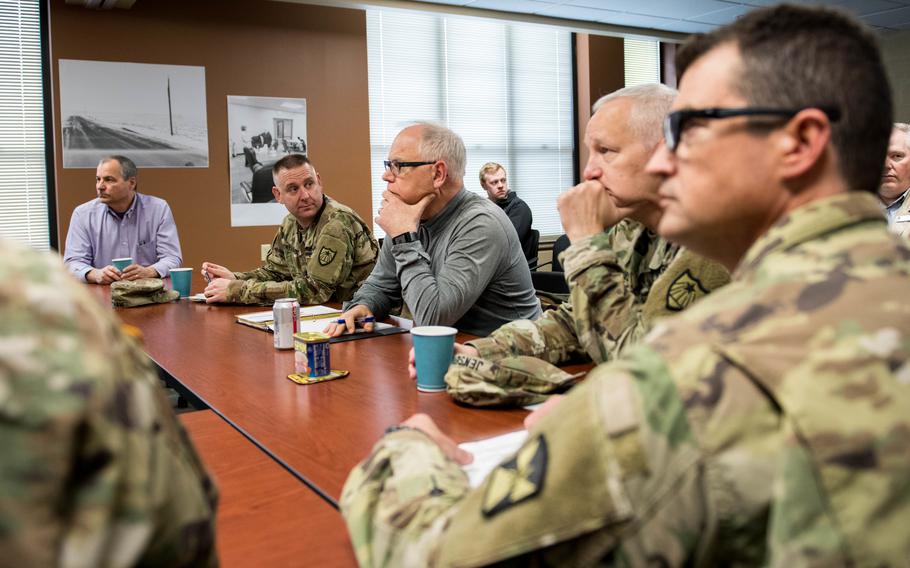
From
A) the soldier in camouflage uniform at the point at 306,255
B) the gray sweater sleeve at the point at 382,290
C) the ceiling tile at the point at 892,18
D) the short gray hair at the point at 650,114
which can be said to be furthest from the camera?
the ceiling tile at the point at 892,18

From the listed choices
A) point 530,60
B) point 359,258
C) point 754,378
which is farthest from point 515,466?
point 530,60

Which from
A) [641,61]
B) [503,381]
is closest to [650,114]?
[503,381]

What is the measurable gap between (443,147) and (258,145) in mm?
3825

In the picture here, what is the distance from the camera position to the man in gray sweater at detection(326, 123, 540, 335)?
238cm

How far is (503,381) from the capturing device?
146cm

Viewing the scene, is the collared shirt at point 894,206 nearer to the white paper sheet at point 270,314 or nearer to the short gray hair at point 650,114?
the short gray hair at point 650,114

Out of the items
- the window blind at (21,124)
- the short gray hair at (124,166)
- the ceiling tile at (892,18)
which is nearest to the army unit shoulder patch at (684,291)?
the short gray hair at (124,166)

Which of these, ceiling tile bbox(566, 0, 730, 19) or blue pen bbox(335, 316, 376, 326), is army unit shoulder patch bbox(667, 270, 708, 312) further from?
ceiling tile bbox(566, 0, 730, 19)

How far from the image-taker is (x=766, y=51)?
83 cm

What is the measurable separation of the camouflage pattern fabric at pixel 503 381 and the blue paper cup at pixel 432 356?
7cm

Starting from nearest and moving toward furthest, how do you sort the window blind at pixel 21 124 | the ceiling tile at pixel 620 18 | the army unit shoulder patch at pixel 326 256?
1. the army unit shoulder patch at pixel 326 256
2. the window blind at pixel 21 124
3. the ceiling tile at pixel 620 18

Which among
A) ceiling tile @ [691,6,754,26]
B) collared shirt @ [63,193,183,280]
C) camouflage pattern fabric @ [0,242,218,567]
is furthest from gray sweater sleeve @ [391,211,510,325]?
ceiling tile @ [691,6,754,26]

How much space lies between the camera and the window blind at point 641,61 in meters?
8.09

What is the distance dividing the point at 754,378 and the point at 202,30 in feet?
19.6
